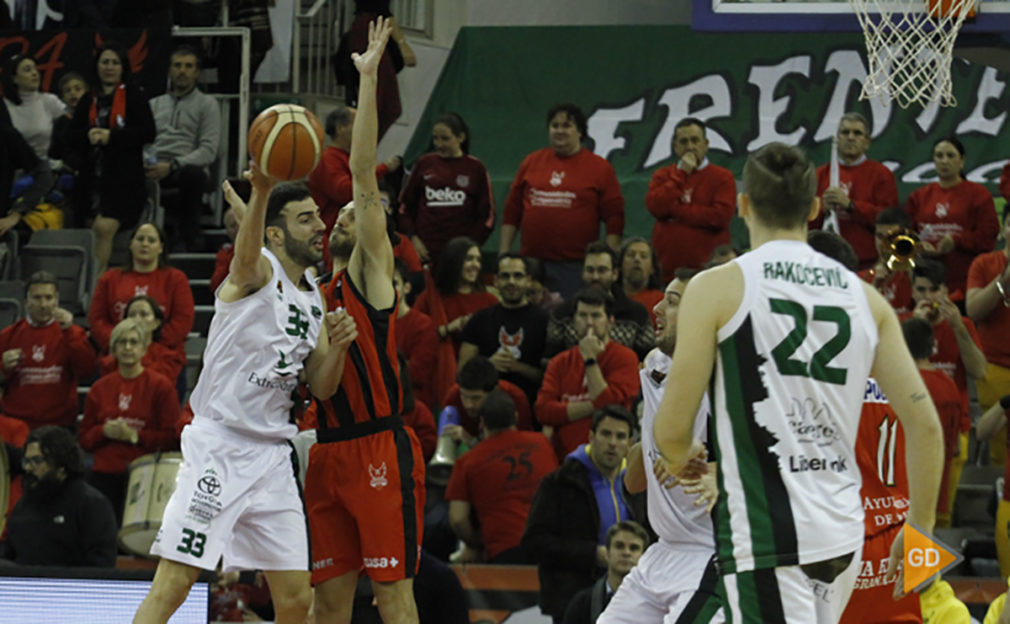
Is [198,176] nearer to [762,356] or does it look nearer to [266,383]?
[266,383]

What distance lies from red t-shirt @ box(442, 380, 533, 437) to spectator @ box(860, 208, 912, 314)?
8.90 ft

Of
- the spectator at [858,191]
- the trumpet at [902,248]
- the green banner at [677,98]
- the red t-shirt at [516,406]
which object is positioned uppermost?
the green banner at [677,98]

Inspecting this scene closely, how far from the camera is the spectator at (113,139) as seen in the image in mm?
12789

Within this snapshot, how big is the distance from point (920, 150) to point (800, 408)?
10.8 metres

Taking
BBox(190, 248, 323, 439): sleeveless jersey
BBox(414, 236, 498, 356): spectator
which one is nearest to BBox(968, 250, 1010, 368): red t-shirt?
BBox(414, 236, 498, 356): spectator

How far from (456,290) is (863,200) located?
336 centimetres

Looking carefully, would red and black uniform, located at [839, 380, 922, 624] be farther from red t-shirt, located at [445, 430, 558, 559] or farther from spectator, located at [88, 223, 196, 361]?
spectator, located at [88, 223, 196, 361]

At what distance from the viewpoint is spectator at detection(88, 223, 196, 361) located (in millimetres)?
11602

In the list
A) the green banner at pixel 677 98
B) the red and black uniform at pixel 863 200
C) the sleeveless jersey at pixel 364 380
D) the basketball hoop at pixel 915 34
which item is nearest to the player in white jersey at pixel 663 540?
the sleeveless jersey at pixel 364 380

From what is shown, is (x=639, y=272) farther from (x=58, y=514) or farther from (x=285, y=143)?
(x=285, y=143)

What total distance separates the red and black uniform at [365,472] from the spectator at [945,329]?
487 centimetres

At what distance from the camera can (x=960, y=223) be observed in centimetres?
1183

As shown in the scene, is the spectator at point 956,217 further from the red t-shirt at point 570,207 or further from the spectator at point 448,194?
the spectator at point 448,194

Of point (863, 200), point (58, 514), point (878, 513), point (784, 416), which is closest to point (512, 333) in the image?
point (863, 200)
